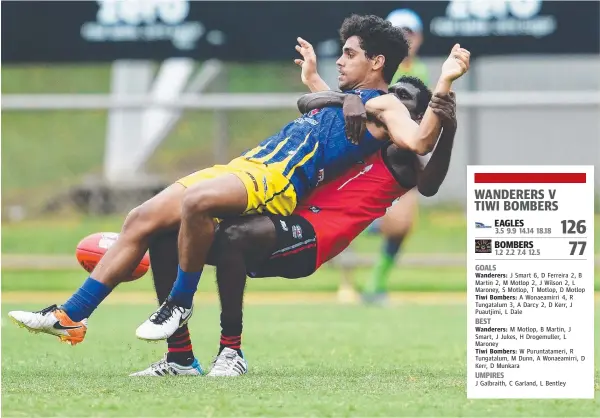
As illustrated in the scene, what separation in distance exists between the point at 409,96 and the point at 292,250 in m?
0.93

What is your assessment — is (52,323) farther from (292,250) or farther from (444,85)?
(444,85)

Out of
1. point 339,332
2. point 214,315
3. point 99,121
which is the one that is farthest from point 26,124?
point 339,332

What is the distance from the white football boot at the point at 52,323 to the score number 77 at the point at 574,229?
7.75ft

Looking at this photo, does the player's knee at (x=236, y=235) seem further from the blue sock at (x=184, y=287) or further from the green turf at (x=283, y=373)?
the green turf at (x=283, y=373)

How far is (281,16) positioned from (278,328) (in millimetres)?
4419

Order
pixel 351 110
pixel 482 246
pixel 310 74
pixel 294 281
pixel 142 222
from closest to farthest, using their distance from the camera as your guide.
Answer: pixel 482 246
pixel 142 222
pixel 351 110
pixel 310 74
pixel 294 281

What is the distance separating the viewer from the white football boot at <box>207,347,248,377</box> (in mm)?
5961

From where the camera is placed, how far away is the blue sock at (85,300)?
19.5 ft

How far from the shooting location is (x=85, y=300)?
19.6 feet

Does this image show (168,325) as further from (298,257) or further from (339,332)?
(339,332)

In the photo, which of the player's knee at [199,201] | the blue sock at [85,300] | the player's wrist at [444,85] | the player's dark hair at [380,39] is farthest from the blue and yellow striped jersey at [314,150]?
the blue sock at [85,300]

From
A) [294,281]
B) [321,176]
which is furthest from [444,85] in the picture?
[294,281]

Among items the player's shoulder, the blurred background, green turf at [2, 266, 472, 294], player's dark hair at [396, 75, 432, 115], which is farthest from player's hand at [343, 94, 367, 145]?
green turf at [2, 266, 472, 294]

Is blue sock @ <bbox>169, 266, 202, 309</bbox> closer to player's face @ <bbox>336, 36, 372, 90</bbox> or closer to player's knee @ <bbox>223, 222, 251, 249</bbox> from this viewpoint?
player's knee @ <bbox>223, 222, 251, 249</bbox>
